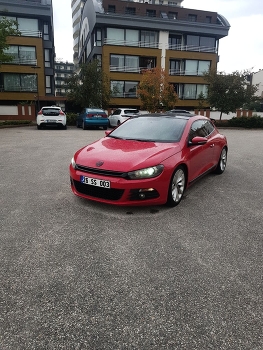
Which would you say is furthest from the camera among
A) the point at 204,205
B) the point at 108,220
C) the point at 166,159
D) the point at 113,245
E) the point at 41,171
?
the point at 41,171

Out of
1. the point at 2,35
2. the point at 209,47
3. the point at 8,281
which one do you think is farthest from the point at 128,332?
the point at 209,47

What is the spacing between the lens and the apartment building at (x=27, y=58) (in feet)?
104

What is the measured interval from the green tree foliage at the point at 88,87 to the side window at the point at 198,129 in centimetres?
2181

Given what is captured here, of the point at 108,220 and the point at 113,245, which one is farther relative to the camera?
the point at 108,220

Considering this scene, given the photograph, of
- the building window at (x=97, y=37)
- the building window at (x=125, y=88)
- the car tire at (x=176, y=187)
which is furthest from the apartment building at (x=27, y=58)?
the car tire at (x=176, y=187)

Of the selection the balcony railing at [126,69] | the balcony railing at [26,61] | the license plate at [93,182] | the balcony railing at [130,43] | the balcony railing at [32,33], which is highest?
the balcony railing at [32,33]

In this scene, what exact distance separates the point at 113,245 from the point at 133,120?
346 centimetres

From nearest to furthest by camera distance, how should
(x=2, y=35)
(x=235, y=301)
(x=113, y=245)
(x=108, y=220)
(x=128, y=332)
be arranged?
1. (x=128, y=332)
2. (x=235, y=301)
3. (x=113, y=245)
4. (x=108, y=220)
5. (x=2, y=35)

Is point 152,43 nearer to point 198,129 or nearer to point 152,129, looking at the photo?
point 198,129

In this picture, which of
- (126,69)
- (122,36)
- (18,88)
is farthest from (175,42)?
(18,88)

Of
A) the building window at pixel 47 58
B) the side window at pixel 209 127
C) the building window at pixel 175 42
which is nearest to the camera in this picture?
the side window at pixel 209 127

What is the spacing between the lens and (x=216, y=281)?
8.87 feet

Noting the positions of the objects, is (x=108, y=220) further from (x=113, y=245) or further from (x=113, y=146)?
(x=113, y=146)

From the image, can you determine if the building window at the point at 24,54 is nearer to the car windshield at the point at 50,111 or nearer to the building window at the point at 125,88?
the building window at the point at 125,88
